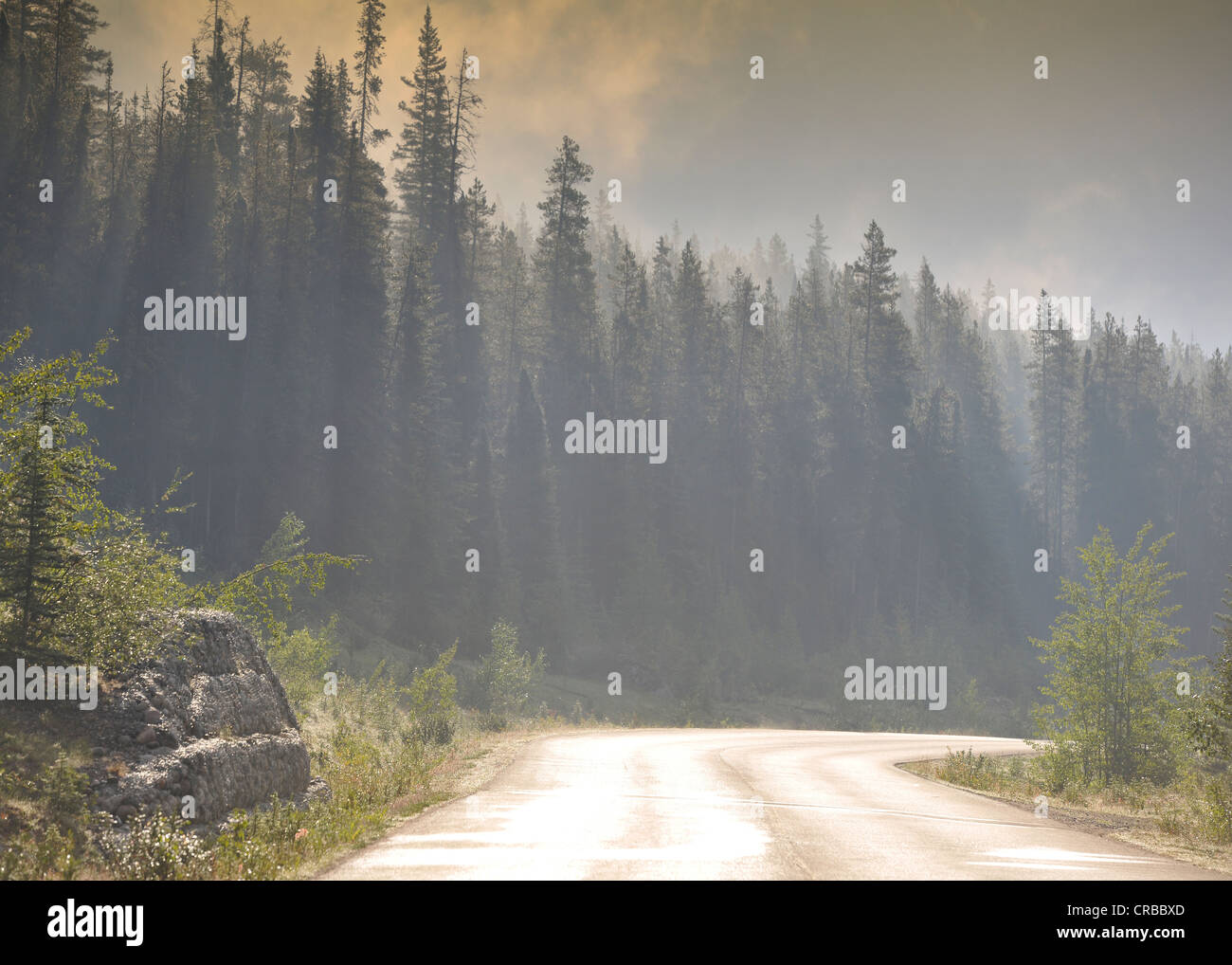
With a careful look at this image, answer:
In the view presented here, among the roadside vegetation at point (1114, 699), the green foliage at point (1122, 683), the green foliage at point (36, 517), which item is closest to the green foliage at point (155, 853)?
the green foliage at point (36, 517)

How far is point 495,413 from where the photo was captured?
7031 cm

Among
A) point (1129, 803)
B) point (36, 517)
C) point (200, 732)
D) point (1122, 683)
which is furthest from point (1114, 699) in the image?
point (36, 517)

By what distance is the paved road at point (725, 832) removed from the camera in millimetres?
9023

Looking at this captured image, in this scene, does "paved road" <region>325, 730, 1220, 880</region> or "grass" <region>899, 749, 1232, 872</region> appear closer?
"paved road" <region>325, 730, 1220, 880</region>

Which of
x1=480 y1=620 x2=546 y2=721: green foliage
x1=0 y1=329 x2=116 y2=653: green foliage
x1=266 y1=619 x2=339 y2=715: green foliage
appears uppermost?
x1=0 y1=329 x2=116 y2=653: green foliage

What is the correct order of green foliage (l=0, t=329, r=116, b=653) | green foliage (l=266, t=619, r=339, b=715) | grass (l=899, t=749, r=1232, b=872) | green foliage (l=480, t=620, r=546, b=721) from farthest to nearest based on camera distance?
1. green foliage (l=480, t=620, r=546, b=721)
2. green foliage (l=266, t=619, r=339, b=715)
3. grass (l=899, t=749, r=1232, b=872)
4. green foliage (l=0, t=329, r=116, b=653)

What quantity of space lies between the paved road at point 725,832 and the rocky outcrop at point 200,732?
2.01m

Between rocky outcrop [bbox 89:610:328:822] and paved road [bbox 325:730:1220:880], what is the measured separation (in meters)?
2.01

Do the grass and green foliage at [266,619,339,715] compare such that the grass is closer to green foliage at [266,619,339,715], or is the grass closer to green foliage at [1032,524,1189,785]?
green foliage at [1032,524,1189,785]

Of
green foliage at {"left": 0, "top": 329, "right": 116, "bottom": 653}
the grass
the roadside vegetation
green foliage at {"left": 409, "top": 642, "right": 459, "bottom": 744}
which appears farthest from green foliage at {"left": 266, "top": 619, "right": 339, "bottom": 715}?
the roadside vegetation

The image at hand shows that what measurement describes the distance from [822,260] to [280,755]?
134243 millimetres

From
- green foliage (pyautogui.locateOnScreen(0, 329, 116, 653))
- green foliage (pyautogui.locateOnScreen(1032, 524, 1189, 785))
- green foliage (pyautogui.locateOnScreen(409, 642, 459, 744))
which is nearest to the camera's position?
green foliage (pyautogui.locateOnScreen(0, 329, 116, 653))

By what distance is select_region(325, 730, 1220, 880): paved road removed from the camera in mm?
9023
